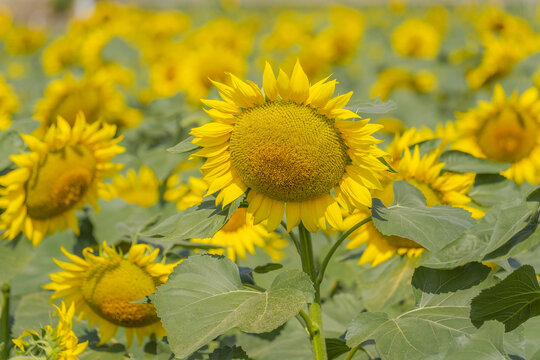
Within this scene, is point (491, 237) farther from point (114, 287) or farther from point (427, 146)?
point (114, 287)

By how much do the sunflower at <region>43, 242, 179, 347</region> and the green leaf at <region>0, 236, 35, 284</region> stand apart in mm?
196

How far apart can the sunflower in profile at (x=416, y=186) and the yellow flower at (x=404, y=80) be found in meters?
2.89

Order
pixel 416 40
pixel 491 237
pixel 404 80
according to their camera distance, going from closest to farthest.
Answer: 1. pixel 491 237
2. pixel 404 80
3. pixel 416 40

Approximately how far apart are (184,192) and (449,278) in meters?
1.02

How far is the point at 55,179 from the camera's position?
170cm

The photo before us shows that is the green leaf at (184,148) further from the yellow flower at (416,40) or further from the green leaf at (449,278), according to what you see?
the yellow flower at (416,40)

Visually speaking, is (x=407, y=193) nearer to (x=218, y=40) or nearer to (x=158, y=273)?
(x=158, y=273)

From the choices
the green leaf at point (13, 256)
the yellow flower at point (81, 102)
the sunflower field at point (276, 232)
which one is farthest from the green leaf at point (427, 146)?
the yellow flower at point (81, 102)

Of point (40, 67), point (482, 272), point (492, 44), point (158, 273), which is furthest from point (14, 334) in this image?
point (40, 67)

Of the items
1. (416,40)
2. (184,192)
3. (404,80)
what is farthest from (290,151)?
(416,40)

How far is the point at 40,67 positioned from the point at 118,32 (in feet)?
6.60

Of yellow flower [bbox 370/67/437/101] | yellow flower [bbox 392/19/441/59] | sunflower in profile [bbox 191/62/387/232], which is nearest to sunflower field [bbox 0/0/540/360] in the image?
sunflower in profile [bbox 191/62/387/232]

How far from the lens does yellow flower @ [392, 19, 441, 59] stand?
15.2ft

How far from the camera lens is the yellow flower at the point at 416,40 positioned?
15.2ft
